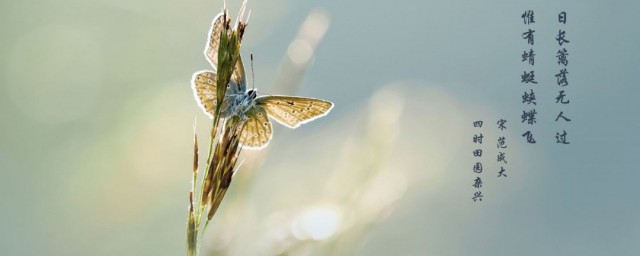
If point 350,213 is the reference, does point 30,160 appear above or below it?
above

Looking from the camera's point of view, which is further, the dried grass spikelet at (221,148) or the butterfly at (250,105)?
the butterfly at (250,105)

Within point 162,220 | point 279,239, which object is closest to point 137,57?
point 162,220

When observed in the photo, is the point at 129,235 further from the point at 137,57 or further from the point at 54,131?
the point at 54,131

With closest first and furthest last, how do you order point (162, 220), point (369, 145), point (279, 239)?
point (279, 239) < point (369, 145) < point (162, 220)

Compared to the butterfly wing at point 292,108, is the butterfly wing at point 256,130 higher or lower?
lower

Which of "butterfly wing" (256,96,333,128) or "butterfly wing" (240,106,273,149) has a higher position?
"butterfly wing" (256,96,333,128)

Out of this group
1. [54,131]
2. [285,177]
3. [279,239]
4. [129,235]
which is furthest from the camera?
[54,131]
